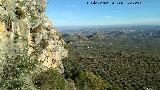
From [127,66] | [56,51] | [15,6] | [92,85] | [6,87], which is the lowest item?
[127,66]

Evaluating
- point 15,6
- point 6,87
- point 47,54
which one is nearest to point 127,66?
point 47,54

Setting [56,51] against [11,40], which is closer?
[11,40]

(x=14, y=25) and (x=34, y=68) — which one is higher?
(x=14, y=25)

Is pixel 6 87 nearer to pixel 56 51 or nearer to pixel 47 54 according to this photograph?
pixel 47 54

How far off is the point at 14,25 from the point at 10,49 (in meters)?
4.03

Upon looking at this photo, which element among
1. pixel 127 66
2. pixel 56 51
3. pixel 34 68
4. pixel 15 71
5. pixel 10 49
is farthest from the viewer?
pixel 127 66

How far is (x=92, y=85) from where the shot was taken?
67.2 m

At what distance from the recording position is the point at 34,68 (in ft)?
71.9

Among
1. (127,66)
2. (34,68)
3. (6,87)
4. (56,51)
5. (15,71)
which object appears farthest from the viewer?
(127,66)

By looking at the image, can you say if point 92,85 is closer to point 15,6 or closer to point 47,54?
point 47,54

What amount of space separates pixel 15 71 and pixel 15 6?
1108 cm

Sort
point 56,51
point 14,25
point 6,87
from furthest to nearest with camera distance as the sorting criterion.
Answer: point 56,51 < point 14,25 < point 6,87

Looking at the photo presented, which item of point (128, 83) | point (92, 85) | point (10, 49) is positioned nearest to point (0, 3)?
point (10, 49)

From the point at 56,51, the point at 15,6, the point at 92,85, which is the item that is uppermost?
the point at 15,6
